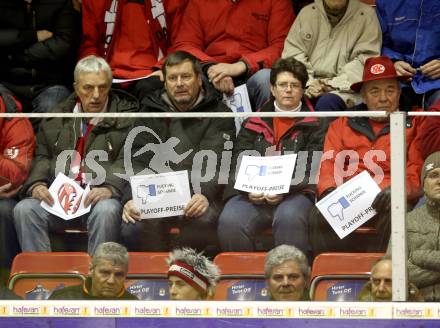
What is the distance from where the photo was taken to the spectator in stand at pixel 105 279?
21.7ft

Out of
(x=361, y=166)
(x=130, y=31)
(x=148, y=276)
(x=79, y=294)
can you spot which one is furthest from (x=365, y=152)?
(x=130, y=31)

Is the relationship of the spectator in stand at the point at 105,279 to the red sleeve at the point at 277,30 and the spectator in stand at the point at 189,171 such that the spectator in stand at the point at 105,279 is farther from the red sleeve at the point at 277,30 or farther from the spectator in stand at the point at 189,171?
the red sleeve at the point at 277,30

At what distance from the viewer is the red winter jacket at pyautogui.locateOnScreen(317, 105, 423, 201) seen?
6434 mm

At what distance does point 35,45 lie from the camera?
8805 millimetres

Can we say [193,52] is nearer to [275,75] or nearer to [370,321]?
[275,75]

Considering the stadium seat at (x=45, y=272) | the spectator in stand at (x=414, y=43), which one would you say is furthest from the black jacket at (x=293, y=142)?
the spectator in stand at (x=414, y=43)

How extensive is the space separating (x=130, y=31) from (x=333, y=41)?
146cm

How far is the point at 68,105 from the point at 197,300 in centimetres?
179

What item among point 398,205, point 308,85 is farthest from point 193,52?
point 398,205

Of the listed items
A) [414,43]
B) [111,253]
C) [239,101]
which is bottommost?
[111,253]

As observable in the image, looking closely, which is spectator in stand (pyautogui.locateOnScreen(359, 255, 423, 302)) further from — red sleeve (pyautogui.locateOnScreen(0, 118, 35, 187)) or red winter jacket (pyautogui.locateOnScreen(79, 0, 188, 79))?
red winter jacket (pyautogui.locateOnScreen(79, 0, 188, 79))

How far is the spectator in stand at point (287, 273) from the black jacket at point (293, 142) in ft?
1.02

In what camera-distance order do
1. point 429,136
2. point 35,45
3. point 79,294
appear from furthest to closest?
point 35,45 → point 79,294 → point 429,136

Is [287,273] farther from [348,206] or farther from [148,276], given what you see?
[148,276]
